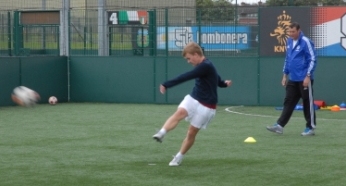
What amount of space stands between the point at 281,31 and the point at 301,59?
727cm

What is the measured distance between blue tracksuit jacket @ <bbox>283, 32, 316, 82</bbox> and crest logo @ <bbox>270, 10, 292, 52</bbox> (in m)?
7.06

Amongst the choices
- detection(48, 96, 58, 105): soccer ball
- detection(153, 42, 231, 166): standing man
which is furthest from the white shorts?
detection(48, 96, 58, 105): soccer ball

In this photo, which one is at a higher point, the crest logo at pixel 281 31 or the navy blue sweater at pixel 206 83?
the crest logo at pixel 281 31

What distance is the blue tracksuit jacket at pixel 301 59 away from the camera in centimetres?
1399

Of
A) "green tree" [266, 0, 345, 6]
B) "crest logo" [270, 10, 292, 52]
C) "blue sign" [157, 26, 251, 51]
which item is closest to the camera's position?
"crest logo" [270, 10, 292, 52]

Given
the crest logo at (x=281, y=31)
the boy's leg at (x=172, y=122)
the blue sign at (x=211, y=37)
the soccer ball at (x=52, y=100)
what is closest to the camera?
the boy's leg at (x=172, y=122)

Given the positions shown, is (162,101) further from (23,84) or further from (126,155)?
(126,155)

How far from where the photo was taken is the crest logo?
69.6 ft

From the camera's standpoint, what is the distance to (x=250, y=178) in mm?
9477

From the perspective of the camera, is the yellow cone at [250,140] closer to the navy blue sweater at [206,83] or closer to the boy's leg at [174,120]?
the navy blue sweater at [206,83]

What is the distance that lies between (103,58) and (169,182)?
13.6 meters

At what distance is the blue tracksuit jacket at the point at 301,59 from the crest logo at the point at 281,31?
23.2 ft

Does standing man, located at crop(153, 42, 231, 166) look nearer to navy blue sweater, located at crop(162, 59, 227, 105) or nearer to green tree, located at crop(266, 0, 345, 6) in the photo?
navy blue sweater, located at crop(162, 59, 227, 105)

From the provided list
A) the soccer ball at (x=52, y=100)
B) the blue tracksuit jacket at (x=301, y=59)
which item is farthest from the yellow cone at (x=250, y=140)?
the soccer ball at (x=52, y=100)
